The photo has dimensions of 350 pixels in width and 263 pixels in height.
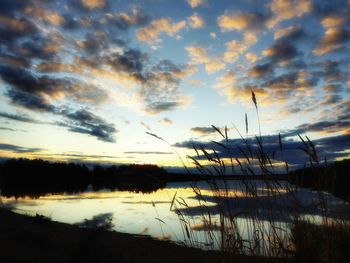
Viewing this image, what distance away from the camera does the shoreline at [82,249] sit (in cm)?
508

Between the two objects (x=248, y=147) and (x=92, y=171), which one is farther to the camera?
(x=92, y=171)

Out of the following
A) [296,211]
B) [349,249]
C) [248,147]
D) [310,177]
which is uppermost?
[248,147]

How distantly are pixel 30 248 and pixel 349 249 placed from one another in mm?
5765

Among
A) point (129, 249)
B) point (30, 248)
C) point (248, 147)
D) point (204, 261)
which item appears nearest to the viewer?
point (204, 261)

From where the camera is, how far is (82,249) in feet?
16.8

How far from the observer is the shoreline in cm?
508

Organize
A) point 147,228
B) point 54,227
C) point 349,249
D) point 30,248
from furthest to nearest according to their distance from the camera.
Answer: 1. point 147,228
2. point 54,227
3. point 30,248
4. point 349,249

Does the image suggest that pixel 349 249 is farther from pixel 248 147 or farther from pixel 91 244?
pixel 91 244

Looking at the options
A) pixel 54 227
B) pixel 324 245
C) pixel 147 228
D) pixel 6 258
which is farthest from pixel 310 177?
pixel 147 228

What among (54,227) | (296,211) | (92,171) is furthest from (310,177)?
(92,171)

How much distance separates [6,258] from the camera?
5.82 meters

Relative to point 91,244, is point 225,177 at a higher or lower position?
higher

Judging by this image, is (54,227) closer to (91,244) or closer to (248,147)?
(91,244)

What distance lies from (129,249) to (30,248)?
3.70 m
